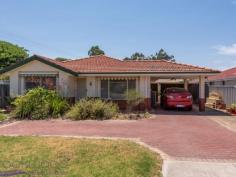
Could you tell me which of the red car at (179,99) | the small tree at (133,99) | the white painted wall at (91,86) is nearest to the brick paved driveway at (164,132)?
the small tree at (133,99)

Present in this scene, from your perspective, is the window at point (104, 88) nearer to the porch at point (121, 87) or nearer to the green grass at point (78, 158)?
the porch at point (121, 87)

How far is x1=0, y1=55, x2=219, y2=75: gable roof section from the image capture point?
867 inches

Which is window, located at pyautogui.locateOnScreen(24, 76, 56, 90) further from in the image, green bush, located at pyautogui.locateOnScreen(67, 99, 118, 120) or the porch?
green bush, located at pyautogui.locateOnScreen(67, 99, 118, 120)

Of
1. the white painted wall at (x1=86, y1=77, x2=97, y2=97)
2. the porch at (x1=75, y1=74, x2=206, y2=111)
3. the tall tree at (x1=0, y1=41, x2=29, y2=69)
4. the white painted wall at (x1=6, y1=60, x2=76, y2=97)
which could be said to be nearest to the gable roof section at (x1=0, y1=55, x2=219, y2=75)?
the white painted wall at (x1=6, y1=60, x2=76, y2=97)

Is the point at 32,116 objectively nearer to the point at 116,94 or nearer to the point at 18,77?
the point at 18,77

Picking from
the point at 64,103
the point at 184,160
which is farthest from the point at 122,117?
the point at 184,160

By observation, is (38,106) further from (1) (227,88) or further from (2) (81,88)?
(1) (227,88)

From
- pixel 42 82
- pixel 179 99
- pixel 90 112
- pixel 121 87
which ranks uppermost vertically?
pixel 42 82

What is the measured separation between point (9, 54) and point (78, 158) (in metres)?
33.8

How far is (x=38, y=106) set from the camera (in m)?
18.7

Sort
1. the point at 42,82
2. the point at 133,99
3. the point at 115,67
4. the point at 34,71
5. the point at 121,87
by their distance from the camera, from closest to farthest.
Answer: the point at 133,99, the point at 34,71, the point at 42,82, the point at 121,87, the point at 115,67

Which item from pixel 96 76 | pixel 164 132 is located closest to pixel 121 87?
pixel 96 76

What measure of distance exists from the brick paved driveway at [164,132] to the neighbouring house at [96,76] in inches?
209

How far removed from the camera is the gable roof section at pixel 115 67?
2203cm
